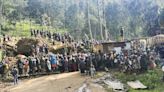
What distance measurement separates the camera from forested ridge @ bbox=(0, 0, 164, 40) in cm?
7444

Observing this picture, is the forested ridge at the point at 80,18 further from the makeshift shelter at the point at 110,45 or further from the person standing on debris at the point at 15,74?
the person standing on debris at the point at 15,74

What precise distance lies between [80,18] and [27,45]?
56630 mm

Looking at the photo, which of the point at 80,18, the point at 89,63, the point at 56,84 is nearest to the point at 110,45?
the point at 89,63

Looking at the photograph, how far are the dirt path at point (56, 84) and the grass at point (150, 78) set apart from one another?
8.18 ft

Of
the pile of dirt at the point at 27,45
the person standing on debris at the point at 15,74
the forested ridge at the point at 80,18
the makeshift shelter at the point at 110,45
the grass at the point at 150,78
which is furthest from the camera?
the forested ridge at the point at 80,18

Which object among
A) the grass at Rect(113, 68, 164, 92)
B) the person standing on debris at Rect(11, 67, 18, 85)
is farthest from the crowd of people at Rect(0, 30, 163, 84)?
the grass at Rect(113, 68, 164, 92)

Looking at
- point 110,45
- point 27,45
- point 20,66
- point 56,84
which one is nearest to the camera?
point 56,84

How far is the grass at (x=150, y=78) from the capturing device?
2689 centimetres

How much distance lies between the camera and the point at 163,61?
1284 inches

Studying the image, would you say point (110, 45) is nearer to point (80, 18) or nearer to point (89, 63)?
point (89, 63)

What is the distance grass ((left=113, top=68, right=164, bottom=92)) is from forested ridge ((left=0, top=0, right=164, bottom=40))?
3888cm

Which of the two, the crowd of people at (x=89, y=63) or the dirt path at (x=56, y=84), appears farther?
the crowd of people at (x=89, y=63)

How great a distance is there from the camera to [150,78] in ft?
94.1

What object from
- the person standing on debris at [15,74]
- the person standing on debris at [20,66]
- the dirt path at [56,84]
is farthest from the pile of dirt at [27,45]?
the person standing on debris at [15,74]
